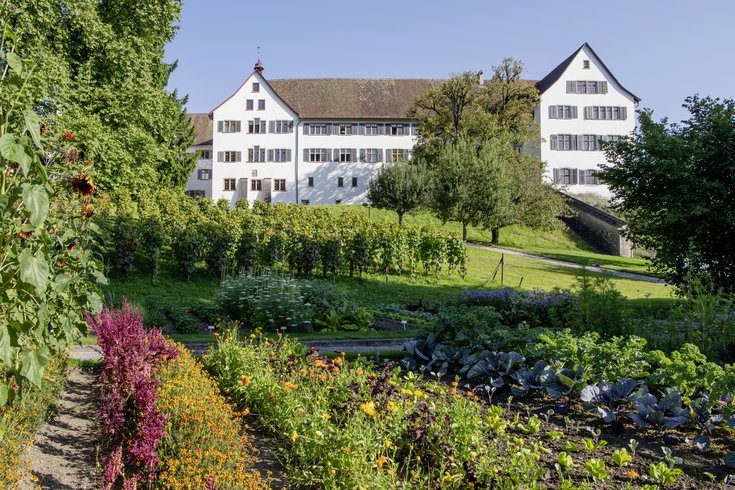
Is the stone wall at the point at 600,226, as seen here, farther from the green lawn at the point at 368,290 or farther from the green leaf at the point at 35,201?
the green leaf at the point at 35,201

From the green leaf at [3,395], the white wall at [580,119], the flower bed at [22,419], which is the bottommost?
→ the flower bed at [22,419]

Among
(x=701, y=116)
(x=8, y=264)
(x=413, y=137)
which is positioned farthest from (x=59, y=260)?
(x=413, y=137)

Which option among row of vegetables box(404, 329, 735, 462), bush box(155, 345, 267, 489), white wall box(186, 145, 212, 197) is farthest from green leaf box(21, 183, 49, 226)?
white wall box(186, 145, 212, 197)

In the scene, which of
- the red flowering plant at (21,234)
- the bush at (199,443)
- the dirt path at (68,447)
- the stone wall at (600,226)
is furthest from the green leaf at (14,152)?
the stone wall at (600,226)

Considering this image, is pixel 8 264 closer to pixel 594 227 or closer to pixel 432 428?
pixel 432 428

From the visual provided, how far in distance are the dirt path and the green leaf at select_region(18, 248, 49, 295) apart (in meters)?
1.85

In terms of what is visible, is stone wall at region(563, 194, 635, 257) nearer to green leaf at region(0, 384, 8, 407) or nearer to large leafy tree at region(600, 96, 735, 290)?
large leafy tree at region(600, 96, 735, 290)

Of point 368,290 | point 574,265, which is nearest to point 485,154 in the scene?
point 574,265

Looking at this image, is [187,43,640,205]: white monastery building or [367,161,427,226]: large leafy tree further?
[187,43,640,205]: white monastery building

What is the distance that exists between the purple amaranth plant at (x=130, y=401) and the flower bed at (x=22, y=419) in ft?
1.73

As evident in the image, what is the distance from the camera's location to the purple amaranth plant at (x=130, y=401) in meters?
4.22

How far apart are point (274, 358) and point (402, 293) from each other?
9951 mm

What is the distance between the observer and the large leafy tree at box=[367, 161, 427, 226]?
99.5ft

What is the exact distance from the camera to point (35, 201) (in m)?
2.72
